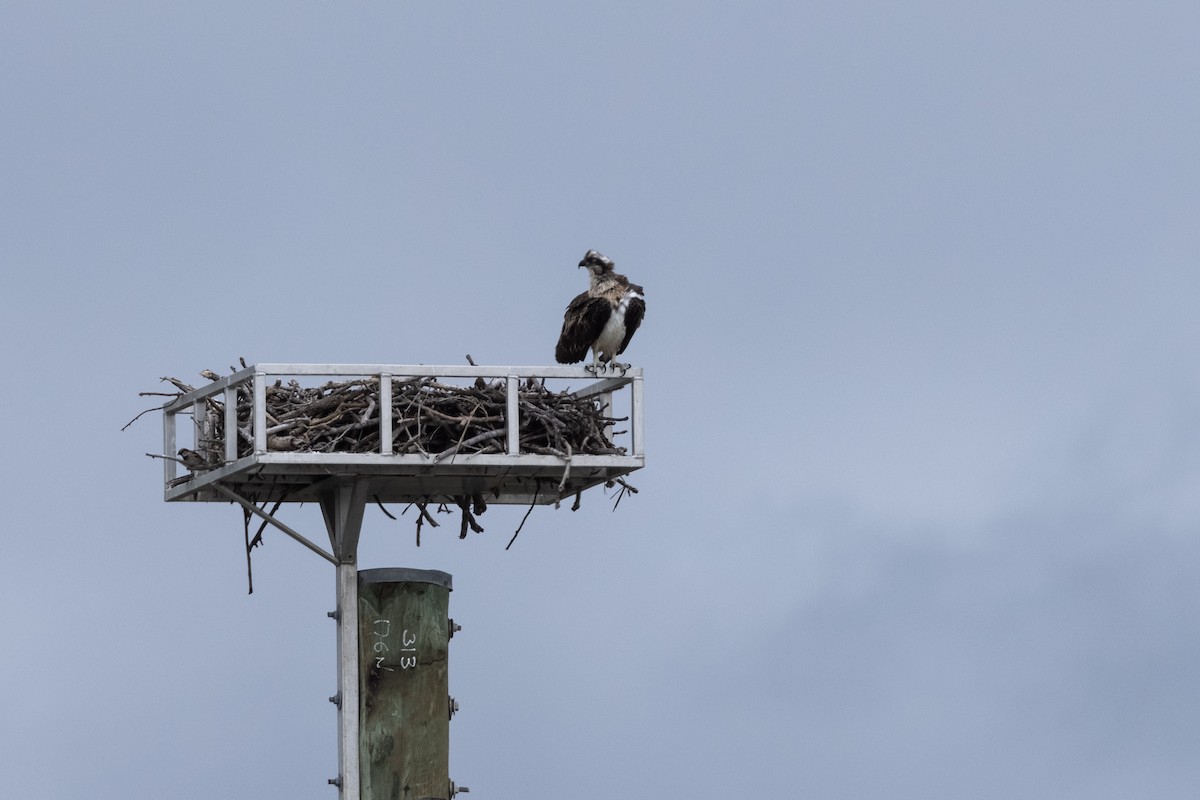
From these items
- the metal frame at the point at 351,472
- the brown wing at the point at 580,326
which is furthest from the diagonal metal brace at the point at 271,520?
the brown wing at the point at 580,326

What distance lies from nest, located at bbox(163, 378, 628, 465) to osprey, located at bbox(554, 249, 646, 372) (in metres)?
1.35

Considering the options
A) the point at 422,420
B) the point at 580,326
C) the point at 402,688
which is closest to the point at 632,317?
the point at 580,326

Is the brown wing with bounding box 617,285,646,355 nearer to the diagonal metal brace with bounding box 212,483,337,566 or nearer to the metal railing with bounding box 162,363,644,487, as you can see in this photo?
the metal railing with bounding box 162,363,644,487

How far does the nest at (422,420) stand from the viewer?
23812 mm

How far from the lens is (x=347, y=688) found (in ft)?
80.7

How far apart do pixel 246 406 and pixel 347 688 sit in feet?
8.23

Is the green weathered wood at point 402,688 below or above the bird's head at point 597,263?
below

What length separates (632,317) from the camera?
85.3 ft

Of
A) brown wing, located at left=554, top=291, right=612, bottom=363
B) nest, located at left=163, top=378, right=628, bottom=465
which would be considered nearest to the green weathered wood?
nest, located at left=163, top=378, right=628, bottom=465

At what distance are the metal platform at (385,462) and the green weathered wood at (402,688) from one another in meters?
0.90

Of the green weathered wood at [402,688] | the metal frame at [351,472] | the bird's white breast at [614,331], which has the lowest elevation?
the green weathered wood at [402,688]

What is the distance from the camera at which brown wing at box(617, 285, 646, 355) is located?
26.0m

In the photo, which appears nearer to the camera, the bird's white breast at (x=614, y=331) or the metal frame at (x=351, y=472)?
the metal frame at (x=351, y=472)

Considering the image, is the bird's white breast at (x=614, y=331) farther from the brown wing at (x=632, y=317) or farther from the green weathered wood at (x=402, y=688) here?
the green weathered wood at (x=402, y=688)
